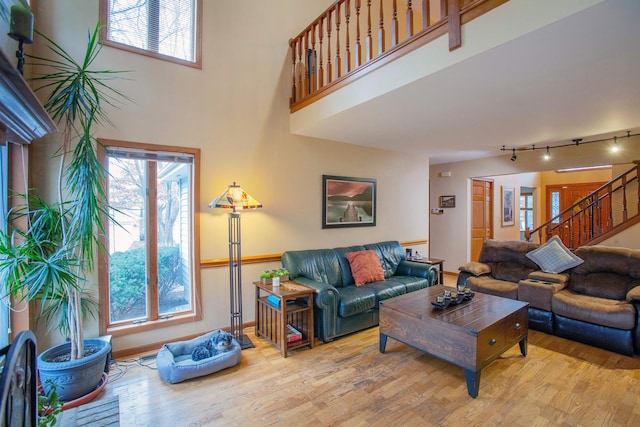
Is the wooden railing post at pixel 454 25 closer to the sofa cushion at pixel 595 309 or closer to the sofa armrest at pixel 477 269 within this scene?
the sofa cushion at pixel 595 309

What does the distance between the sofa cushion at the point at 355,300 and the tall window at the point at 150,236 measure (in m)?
1.54

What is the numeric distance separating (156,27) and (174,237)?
2112 millimetres

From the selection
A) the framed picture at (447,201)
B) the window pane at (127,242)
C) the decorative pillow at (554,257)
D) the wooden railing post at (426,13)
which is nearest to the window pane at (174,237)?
the window pane at (127,242)

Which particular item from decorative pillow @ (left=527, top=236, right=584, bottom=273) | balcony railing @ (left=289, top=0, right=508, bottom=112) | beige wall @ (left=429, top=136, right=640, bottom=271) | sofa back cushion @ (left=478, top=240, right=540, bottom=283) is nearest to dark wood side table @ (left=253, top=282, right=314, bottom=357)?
balcony railing @ (left=289, top=0, right=508, bottom=112)

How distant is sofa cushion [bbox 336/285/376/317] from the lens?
128 inches

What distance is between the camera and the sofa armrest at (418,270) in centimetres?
425

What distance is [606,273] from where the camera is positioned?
11.6 feet

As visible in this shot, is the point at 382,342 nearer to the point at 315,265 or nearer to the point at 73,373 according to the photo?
the point at 315,265

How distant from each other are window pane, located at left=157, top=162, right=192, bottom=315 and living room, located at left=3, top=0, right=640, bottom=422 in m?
0.16

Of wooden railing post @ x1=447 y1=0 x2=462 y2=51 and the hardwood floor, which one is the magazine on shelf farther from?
wooden railing post @ x1=447 y1=0 x2=462 y2=51

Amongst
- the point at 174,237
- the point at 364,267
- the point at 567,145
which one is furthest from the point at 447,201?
the point at 174,237

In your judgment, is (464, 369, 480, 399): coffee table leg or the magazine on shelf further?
the magazine on shelf

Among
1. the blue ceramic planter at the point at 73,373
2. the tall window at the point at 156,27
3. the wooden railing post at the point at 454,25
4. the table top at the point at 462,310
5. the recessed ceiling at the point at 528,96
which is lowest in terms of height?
the blue ceramic planter at the point at 73,373

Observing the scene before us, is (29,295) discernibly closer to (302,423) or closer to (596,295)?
(302,423)
